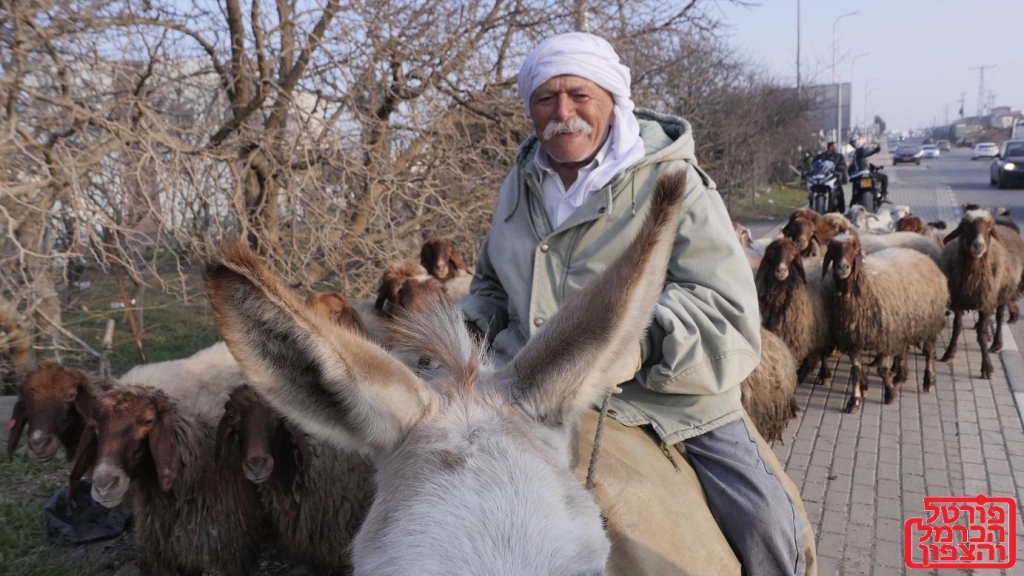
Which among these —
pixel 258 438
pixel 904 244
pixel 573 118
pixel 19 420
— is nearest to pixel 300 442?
pixel 258 438

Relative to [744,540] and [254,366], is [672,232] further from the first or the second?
[744,540]

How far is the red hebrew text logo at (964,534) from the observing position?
472cm

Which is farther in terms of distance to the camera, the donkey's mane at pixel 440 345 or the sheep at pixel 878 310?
the sheep at pixel 878 310

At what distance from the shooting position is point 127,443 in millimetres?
3689

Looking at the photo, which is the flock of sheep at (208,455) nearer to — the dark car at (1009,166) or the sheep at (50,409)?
the sheep at (50,409)

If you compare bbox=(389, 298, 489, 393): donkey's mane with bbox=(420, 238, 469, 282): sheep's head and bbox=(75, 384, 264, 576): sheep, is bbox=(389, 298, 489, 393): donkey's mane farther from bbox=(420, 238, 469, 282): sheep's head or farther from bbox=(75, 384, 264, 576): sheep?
bbox=(420, 238, 469, 282): sheep's head

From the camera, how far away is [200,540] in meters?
4.09

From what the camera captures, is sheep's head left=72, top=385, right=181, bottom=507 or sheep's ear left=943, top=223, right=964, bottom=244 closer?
sheep's head left=72, top=385, right=181, bottom=507

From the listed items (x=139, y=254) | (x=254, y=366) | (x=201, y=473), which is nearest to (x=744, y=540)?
(x=254, y=366)

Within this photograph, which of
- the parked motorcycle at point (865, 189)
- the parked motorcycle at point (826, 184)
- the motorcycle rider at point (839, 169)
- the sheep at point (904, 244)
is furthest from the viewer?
the motorcycle rider at point (839, 169)

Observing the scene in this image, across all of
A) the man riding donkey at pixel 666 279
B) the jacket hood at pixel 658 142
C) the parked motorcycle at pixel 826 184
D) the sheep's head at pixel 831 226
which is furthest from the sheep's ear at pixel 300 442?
the parked motorcycle at pixel 826 184

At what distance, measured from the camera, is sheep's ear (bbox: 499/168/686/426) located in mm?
1701

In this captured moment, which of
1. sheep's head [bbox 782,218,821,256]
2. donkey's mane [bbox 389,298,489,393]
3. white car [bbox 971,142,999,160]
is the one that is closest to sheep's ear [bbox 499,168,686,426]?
donkey's mane [bbox 389,298,489,393]

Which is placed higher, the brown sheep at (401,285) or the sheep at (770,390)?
the brown sheep at (401,285)
